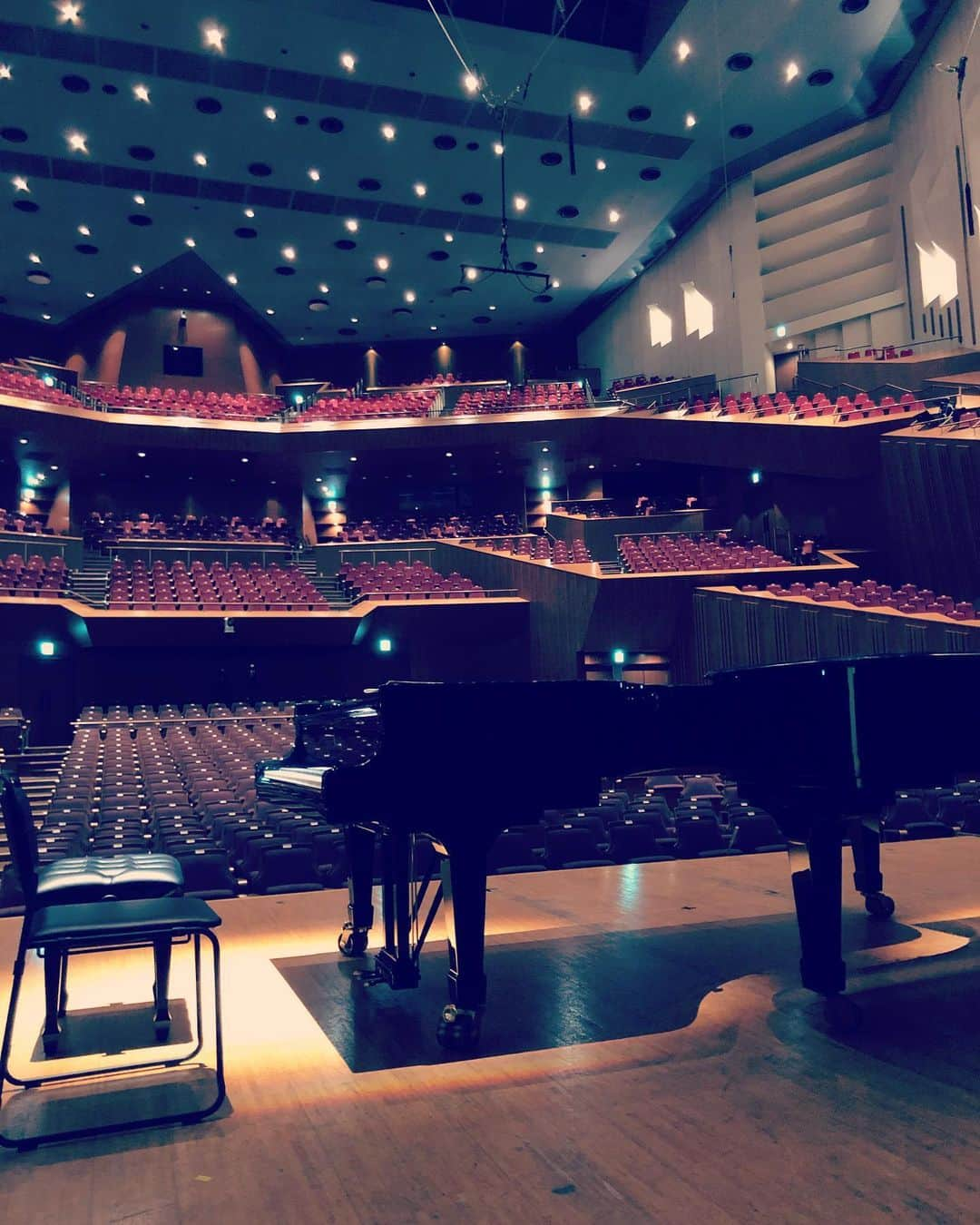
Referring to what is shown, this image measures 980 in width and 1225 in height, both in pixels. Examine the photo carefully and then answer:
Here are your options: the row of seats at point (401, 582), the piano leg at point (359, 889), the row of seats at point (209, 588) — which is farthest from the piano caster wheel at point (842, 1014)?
the row of seats at point (209, 588)

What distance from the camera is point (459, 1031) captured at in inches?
97.5

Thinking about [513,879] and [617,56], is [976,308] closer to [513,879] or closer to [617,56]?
[617,56]

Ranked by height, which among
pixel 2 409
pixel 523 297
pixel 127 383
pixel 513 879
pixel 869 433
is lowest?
pixel 513 879

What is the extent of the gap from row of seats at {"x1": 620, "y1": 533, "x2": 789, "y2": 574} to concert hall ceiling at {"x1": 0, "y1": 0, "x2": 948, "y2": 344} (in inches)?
249

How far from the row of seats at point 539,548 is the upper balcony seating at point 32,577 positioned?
668cm

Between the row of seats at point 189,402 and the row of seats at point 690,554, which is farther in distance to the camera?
the row of seats at point 189,402

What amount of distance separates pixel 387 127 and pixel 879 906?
14050 millimetres

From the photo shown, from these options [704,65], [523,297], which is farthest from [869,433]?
[523,297]

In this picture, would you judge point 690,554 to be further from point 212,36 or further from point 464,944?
point 464,944

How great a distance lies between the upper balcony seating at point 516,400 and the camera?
55.0 feet

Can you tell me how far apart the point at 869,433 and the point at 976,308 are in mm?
2287

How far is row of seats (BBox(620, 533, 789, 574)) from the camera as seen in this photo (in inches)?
525

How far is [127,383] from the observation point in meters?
19.1

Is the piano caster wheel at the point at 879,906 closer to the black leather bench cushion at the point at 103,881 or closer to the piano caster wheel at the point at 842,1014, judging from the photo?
the piano caster wheel at the point at 842,1014
